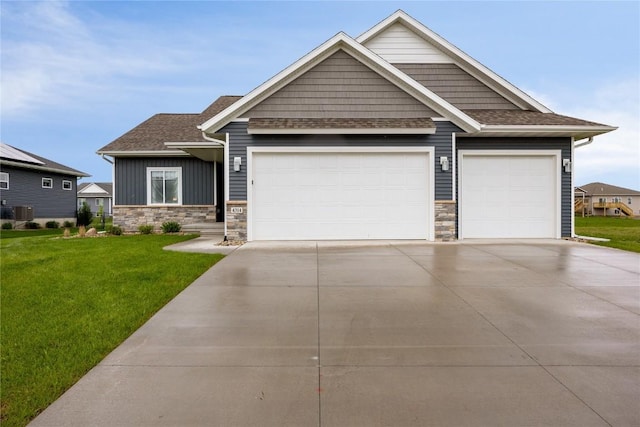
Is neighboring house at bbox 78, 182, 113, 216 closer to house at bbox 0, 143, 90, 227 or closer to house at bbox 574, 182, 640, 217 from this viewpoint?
house at bbox 0, 143, 90, 227

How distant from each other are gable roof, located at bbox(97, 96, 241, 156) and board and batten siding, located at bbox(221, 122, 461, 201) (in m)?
3.23

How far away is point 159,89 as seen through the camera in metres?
31.3

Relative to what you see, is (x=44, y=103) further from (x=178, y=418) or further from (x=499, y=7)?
(x=178, y=418)

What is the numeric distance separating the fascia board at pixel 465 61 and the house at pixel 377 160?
1.20 meters

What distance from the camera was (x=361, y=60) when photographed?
33.7ft

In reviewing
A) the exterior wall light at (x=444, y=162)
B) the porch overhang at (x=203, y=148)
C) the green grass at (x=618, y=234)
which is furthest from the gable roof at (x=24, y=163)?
the green grass at (x=618, y=234)

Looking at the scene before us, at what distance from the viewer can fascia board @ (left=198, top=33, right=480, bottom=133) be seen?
32.4 ft

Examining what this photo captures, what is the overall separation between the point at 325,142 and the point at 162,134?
352 inches

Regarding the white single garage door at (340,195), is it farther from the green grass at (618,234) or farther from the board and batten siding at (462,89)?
the green grass at (618,234)

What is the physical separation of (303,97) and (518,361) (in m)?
8.86

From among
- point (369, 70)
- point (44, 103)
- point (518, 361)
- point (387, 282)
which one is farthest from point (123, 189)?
point (44, 103)

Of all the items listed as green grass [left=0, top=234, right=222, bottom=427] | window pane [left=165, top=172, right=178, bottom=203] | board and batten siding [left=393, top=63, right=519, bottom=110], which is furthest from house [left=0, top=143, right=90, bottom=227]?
board and batten siding [left=393, top=63, right=519, bottom=110]

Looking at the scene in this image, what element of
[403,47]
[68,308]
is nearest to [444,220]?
[403,47]

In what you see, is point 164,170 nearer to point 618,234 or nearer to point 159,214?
point 159,214
